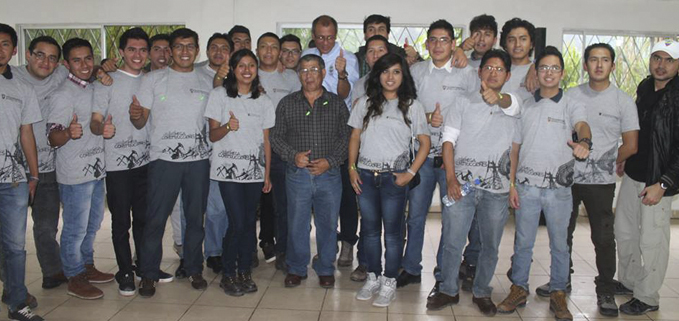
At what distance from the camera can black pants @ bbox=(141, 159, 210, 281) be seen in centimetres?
333

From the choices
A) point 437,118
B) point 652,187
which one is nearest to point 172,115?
point 437,118

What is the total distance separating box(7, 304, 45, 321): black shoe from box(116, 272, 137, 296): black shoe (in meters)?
0.52

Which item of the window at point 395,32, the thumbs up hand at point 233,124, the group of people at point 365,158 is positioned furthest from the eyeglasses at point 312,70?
the window at point 395,32

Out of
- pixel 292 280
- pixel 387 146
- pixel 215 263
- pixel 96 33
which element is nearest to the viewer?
pixel 387 146

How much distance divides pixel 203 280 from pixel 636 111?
2.85 m

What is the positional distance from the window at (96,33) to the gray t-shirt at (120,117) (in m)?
3.14

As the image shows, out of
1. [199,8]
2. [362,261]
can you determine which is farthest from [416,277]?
[199,8]

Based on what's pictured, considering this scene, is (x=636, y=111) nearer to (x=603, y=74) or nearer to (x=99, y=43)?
(x=603, y=74)

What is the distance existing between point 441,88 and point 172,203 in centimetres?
181

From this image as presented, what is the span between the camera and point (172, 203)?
3.43 metres

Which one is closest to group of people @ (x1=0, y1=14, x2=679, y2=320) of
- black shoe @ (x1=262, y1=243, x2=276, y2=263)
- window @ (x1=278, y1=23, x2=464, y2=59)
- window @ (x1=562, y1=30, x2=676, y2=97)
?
black shoe @ (x1=262, y1=243, x2=276, y2=263)

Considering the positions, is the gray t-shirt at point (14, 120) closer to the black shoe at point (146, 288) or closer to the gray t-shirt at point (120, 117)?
the gray t-shirt at point (120, 117)

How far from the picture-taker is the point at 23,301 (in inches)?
119

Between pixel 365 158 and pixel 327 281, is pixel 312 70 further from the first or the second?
pixel 327 281
